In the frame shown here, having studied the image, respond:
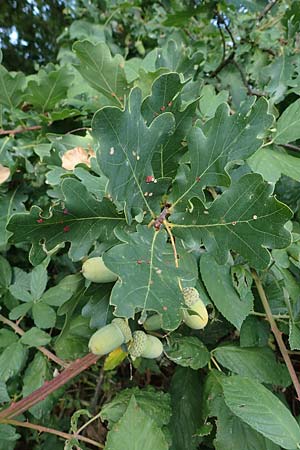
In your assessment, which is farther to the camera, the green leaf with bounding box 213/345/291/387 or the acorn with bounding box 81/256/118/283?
the green leaf with bounding box 213/345/291/387

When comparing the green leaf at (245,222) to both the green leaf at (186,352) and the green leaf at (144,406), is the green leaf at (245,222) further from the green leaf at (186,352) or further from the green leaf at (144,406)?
the green leaf at (144,406)

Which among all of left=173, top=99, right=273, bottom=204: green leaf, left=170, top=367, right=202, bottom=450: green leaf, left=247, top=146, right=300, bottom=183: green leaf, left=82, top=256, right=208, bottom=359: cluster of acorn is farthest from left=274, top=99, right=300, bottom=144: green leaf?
left=170, top=367, right=202, bottom=450: green leaf

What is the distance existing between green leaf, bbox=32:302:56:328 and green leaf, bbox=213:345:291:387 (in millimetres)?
356

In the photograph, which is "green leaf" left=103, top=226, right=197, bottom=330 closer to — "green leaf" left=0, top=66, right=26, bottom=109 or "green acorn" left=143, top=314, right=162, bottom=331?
"green acorn" left=143, top=314, right=162, bottom=331

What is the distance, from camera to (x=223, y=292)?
74 centimetres

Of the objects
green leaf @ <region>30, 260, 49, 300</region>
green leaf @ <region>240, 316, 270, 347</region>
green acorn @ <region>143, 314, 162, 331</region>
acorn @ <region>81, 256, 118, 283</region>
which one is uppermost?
acorn @ <region>81, 256, 118, 283</region>

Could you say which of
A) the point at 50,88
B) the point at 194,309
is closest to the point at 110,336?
the point at 194,309

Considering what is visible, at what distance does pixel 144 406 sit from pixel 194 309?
0.28 meters

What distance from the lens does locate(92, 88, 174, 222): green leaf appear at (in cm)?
57

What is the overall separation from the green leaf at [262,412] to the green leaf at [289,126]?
1.49 feet

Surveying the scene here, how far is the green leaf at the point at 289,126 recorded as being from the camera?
2.87ft

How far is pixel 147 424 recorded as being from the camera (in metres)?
0.76

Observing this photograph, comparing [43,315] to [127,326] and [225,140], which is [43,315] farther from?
[225,140]

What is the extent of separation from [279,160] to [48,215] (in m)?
0.46
